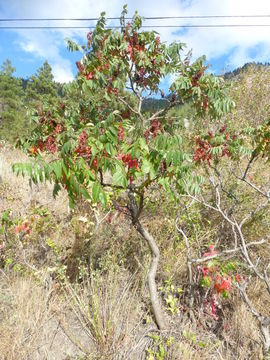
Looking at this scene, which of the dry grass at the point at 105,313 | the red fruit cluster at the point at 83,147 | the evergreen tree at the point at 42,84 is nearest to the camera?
the red fruit cluster at the point at 83,147

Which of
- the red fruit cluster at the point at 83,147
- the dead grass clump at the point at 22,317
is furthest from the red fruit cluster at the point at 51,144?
the dead grass clump at the point at 22,317

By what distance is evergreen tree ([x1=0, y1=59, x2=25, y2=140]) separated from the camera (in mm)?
17500

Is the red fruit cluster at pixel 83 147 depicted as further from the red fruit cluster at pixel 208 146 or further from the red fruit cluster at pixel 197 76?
the red fruit cluster at pixel 208 146

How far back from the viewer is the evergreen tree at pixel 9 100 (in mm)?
17500

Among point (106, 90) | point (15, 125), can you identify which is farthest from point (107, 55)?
point (15, 125)

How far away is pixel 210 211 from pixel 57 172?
266cm

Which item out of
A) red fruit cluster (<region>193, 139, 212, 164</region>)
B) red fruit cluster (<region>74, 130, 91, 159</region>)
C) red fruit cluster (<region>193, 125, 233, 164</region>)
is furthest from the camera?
red fruit cluster (<region>193, 139, 212, 164</region>)

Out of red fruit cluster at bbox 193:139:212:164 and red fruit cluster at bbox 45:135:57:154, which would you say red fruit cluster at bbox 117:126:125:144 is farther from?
red fruit cluster at bbox 193:139:212:164

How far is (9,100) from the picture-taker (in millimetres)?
19172

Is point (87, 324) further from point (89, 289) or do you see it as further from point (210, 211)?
point (210, 211)

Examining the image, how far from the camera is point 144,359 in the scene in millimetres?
1821

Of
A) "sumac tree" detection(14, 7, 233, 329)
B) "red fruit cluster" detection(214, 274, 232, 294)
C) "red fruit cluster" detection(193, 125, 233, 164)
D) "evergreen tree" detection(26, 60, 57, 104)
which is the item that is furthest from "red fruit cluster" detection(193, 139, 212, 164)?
"evergreen tree" detection(26, 60, 57, 104)

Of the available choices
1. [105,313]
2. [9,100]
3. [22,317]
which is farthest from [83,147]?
[9,100]

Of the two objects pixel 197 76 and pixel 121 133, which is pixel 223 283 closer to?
pixel 121 133
